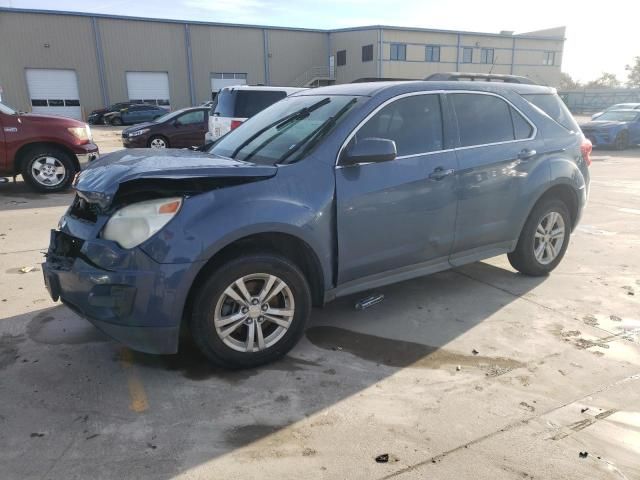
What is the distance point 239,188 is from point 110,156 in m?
1.32

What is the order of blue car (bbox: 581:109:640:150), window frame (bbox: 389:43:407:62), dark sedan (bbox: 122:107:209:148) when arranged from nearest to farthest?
dark sedan (bbox: 122:107:209:148) → blue car (bbox: 581:109:640:150) → window frame (bbox: 389:43:407:62)

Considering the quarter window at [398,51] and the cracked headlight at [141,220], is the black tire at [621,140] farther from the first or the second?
the quarter window at [398,51]

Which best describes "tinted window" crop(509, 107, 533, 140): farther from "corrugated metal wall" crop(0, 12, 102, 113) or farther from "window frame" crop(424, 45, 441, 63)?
"window frame" crop(424, 45, 441, 63)

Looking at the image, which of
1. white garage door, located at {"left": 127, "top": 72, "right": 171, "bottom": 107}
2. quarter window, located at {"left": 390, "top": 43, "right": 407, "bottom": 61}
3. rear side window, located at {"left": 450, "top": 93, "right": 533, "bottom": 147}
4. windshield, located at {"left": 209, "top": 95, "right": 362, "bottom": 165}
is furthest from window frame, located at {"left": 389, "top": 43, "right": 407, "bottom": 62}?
windshield, located at {"left": 209, "top": 95, "right": 362, "bottom": 165}

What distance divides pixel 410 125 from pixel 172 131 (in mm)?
12626

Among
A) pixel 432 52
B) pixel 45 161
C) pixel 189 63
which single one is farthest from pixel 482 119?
pixel 432 52

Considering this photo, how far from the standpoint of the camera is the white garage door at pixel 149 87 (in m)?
40.8

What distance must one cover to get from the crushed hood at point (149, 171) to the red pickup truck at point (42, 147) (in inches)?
242

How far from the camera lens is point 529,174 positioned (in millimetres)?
4715

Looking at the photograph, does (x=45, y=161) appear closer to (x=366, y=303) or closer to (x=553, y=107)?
(x=366, y=303)

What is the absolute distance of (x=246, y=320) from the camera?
132 inches

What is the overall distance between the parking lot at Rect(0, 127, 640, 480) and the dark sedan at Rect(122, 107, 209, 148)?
10895 millimetres

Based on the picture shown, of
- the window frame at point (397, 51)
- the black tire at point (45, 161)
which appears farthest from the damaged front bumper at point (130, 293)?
the window frame at point (397, 51)

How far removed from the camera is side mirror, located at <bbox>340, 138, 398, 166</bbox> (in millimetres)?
3541
